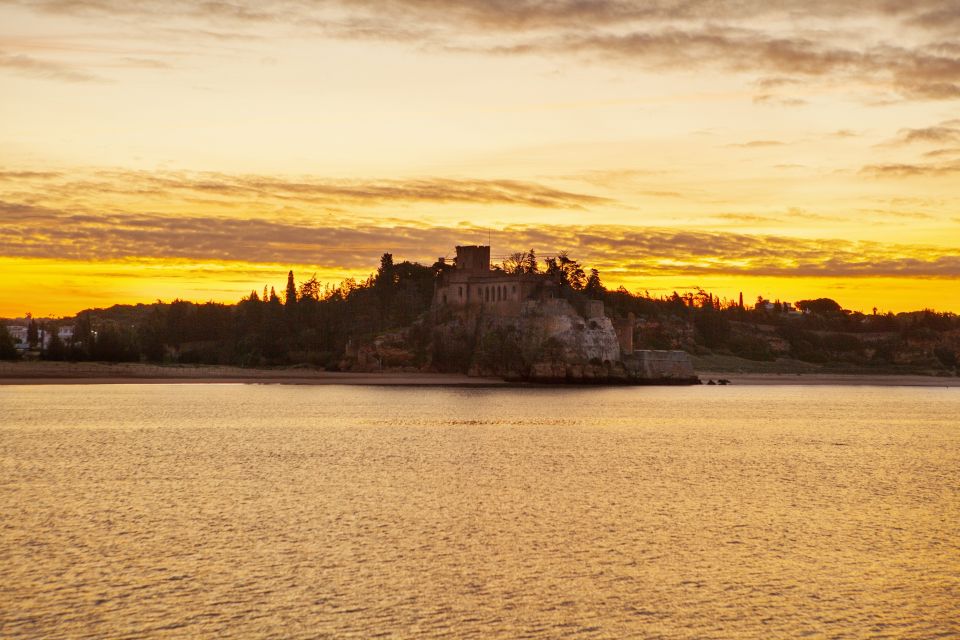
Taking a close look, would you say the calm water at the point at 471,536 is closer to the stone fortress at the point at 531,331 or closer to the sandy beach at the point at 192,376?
the sandy beach at the point at 192,376

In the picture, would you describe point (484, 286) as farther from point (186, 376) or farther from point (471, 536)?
point (471, 536)

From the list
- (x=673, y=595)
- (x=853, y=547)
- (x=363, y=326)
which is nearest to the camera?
A: (x=673, y=595)

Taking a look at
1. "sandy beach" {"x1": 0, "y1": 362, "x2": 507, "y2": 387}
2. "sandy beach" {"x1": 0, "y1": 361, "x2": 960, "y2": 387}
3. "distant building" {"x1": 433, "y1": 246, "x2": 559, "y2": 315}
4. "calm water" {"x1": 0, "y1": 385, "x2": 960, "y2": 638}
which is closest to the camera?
"calm water" {"x1": 0, "y1": 385, "x2": 960, "y2": 638}

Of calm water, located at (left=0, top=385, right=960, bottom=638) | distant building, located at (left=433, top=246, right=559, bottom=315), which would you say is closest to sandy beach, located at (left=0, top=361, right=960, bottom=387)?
distant building, located at (left=433, top=246, right=559, bottom=315)

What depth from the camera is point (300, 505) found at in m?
32.7

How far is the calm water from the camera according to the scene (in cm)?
1955

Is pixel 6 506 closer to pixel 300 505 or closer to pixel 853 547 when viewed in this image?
pixel 300 505

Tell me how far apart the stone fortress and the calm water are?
86036 mm

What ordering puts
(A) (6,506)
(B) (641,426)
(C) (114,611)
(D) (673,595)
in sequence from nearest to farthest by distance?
(C) (114,611) → (D) (673,595) → (A) (6,506) → (B) (641,426)

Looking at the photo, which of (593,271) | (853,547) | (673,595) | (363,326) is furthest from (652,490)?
(593,271)

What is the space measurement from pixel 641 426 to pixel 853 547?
152 ft

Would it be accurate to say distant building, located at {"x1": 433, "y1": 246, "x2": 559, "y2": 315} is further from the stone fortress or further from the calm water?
the calm water

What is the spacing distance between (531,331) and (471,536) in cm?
11991

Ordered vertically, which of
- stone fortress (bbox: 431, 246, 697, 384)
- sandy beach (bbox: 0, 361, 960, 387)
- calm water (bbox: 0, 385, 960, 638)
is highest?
stone fortress (bbox: 431, 246, 697, 384)
